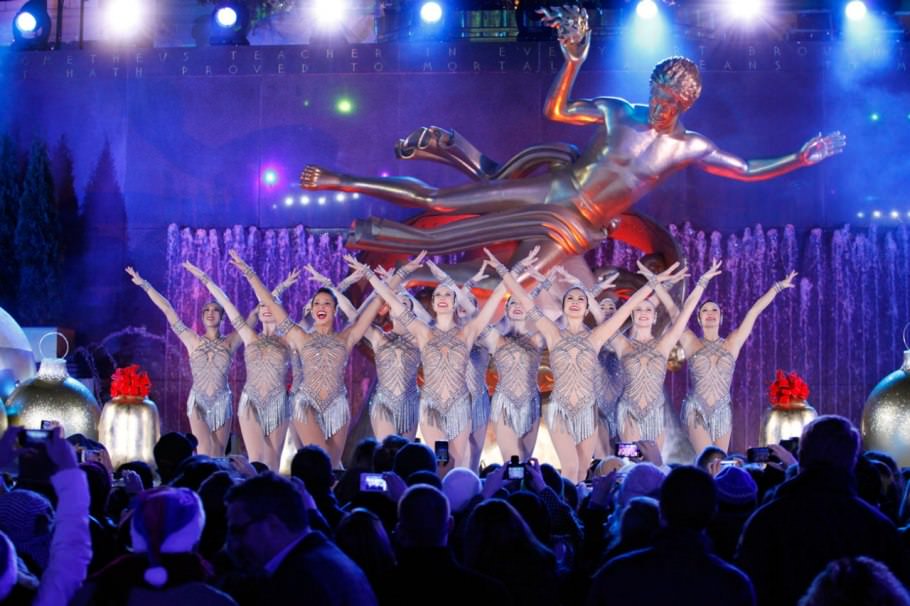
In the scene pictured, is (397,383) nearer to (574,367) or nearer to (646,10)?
(574,367)

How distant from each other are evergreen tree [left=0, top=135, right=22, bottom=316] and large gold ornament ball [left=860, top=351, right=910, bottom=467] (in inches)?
372

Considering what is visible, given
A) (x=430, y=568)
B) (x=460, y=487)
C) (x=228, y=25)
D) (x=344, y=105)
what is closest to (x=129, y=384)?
(x=344, y=105)

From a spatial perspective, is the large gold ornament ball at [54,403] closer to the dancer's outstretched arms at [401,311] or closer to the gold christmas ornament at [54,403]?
the gold christmas ornament at [54,403]

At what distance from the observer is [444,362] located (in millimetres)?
10477

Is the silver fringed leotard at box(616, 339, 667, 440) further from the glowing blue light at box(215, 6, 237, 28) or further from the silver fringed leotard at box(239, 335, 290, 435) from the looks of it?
the glowing blue light at box(215, 6, 237, 28)

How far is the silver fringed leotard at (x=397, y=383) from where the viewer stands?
Result: 10.8m

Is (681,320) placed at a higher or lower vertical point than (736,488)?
higher

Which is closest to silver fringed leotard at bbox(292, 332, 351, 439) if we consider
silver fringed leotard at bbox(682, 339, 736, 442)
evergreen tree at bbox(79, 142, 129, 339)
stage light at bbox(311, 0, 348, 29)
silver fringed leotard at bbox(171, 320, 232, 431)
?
silver fringed leotard at bbox(171, 320, 232, 431)

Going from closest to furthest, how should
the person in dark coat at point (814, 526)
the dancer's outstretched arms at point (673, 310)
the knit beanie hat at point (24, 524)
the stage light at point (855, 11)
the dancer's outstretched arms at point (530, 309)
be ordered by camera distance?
the person in dark coat at point (814, 526) < the knit beanie hat at point (24, 524) < the dancer's outstretched arms at point (530, 309) < the dancer's outstretched arms at point (673, 310) < the stage light at point (855, 11)

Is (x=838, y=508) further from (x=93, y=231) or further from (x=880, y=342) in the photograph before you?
(x=93, y=231)

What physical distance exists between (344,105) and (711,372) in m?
6.70

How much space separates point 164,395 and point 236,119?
3.35 m

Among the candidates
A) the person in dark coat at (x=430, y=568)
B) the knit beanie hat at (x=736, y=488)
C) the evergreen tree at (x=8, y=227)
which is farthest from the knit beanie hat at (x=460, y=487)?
the evergreen tree at (x=8, y=227)

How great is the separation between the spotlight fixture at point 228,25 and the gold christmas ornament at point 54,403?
6.18 meters
